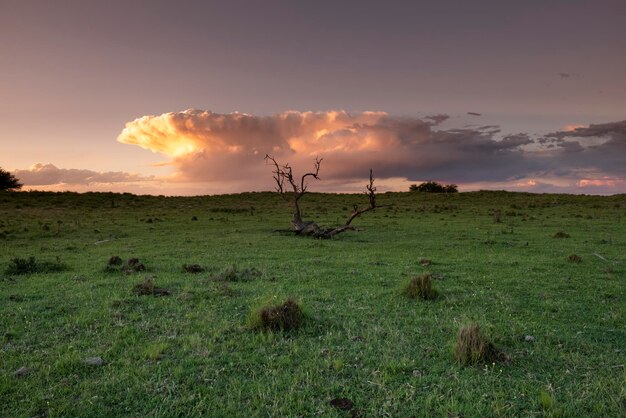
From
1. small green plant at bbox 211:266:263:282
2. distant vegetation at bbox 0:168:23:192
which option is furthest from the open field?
distant vegetation at bbox 0:168:23:192

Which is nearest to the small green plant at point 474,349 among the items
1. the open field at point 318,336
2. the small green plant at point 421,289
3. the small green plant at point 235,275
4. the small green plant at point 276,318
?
the open field at point 318,336

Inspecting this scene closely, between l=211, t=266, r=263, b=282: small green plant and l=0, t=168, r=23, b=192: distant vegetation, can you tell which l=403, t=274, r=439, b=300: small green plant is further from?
l=0, t=168, r=23, b=192: distant vegetation

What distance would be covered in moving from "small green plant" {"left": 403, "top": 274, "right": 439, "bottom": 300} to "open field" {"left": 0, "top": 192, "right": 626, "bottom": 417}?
27 centimetres

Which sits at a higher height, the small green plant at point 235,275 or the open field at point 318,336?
the small green plant at point 235,275

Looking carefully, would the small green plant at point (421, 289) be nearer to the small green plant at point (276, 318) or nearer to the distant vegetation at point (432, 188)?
the small green plant at point (276, 318)

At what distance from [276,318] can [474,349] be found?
370 cm

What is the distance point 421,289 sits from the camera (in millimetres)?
11836

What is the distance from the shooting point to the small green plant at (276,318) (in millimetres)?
9164

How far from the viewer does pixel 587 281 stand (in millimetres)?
14555

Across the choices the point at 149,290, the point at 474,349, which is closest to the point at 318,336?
the point at 474,349

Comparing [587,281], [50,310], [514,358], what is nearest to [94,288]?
[50,310]

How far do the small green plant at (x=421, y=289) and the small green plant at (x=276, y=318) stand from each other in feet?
12.1

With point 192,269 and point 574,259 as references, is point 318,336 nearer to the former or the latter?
point 192,269

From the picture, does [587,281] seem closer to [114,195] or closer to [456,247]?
[456,247]
